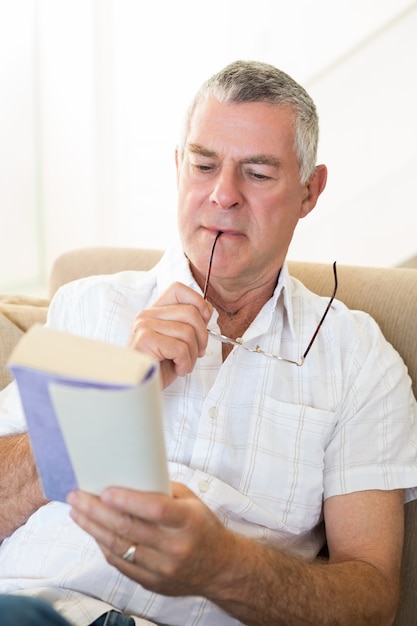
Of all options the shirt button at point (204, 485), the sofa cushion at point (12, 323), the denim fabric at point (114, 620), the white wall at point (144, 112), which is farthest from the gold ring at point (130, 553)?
the white wall at point (144, 112)

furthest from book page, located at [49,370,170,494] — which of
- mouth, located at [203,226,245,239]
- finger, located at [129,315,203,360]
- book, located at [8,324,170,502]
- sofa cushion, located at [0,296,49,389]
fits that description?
sofa cushion, located at [0,296,49,389]

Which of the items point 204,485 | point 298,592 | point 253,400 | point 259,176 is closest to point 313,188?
point 259,176

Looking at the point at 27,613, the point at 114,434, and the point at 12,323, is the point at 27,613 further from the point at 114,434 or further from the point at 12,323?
the point at 12,323

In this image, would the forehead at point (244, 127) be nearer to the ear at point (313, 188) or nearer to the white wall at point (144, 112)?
the ear at point (313, 188)

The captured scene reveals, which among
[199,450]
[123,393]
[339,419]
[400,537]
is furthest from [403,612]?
[123,393]

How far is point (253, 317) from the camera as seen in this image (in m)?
1.55

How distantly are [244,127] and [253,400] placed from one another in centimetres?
46

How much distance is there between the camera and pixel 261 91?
1.42 m

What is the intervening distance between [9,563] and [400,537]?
0.63 metres

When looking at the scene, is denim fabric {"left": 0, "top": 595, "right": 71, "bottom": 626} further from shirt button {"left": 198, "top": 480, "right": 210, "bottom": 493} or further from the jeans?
shirt button {"left": 198, "top": 480, "right": 210, "bottom": 493}

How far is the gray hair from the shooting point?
1.42 m

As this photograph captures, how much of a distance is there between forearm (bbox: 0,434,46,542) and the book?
415mm

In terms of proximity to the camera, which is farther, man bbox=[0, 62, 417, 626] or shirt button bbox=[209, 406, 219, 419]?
shirt button bbox=[209, 406, 219, 419]

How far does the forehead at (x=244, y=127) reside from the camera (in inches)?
55.8
